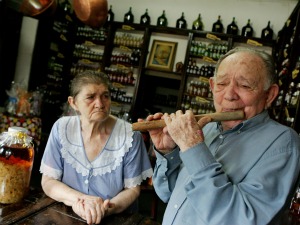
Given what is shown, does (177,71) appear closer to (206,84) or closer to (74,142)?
(206,84)

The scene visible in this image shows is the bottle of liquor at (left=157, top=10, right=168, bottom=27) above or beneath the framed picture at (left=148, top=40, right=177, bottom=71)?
above

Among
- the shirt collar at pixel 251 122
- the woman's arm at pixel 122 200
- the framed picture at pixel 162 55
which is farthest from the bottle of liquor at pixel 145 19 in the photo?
the shirt collar at pixel 251 122

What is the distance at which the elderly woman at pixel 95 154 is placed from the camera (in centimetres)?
172

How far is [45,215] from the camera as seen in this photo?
1301mm

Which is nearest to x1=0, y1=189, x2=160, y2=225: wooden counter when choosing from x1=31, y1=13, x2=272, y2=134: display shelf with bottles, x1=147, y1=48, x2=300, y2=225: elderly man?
x1=147, y1=48, x2=300, y2=225: elderly man

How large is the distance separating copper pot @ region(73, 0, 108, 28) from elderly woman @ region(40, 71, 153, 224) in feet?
4.43

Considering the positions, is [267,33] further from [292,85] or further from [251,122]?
[251,122]

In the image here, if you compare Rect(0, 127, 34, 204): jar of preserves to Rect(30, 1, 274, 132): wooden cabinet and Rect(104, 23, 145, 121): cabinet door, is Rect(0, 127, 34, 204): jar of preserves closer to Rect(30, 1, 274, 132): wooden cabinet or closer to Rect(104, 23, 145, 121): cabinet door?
Rect(30, 1, 274, 132): wooden cabinet

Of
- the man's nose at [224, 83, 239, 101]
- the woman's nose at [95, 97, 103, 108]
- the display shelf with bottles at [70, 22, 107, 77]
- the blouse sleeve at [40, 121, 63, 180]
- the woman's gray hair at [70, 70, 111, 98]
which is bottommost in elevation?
the blouse sleeve at [40, 121, 63, 180]

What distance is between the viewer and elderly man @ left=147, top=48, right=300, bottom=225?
0.89 m

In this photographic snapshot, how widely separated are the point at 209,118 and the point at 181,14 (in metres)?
5.22

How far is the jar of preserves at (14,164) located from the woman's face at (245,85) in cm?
91

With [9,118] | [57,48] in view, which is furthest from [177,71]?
[9,118]

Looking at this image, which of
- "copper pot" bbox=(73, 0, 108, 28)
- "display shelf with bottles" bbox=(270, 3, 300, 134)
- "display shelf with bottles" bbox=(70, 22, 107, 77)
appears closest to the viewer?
"copper pot" bbox=(73, 0, 108, 28)
